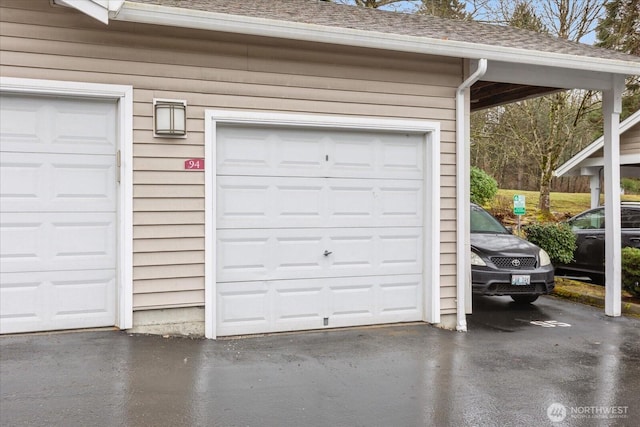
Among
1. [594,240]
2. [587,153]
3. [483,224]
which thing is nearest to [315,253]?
[483,224]

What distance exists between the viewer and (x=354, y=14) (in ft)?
25.8

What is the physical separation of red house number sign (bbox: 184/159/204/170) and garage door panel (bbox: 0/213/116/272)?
0.89 m

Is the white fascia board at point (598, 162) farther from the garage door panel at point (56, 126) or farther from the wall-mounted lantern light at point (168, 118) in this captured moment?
the garage door panel at point (56, 126)

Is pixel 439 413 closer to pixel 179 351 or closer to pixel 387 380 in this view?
pixel 387 380

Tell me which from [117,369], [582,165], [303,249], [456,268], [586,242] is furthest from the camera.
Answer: [582,165]

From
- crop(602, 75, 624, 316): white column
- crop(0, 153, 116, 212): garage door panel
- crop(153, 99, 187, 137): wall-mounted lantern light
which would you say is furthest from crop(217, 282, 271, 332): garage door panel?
crop(602, 75, 624, 316): white column

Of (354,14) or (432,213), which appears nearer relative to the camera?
(432,213)

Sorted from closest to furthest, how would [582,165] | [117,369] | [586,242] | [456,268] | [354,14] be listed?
[117,369] < [456,268] < [354,14] < [586,242] < [582,165]

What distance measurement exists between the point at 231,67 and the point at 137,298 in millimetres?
2569

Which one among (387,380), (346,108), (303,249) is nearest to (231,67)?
(346,108)

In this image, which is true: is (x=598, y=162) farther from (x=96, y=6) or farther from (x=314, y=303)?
(x=96, y=6)

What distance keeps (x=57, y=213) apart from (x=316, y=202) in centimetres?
268

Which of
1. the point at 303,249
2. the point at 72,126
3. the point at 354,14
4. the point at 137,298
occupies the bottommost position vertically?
the point at 137,298

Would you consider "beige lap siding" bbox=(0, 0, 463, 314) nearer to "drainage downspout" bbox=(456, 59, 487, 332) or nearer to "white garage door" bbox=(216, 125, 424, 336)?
"white garage door" bbox=(216, 125, 424, 336)
